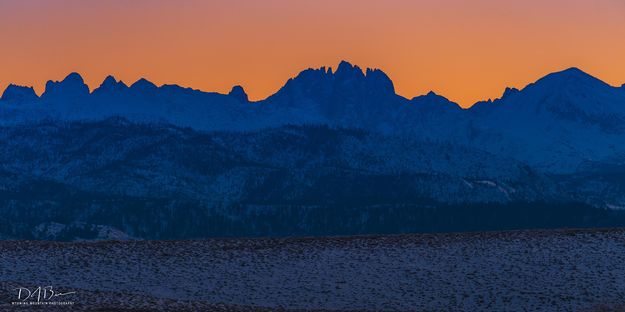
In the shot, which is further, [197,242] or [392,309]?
[197,242]

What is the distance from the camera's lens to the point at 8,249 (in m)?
73.1

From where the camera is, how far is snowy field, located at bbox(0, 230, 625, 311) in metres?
67.7

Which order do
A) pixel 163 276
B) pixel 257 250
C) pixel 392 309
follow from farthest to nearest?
pixel 257 250 < pixel 163 276 < pixel 392 309

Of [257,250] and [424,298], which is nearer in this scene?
[424,298]

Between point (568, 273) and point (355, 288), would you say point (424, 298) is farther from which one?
point (568, 273)

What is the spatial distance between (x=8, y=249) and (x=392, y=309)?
26186 mm

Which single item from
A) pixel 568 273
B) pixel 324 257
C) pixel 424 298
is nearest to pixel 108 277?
pixel 324 257

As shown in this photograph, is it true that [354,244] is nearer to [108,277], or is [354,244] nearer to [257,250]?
[257,250]

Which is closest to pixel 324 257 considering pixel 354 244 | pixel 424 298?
pixel 354 244

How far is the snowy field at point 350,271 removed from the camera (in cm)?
6769

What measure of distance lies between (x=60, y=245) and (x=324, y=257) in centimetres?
1811

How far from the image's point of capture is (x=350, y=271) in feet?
238

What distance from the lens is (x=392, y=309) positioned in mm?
66625

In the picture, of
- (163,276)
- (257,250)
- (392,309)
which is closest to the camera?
(392,309)
